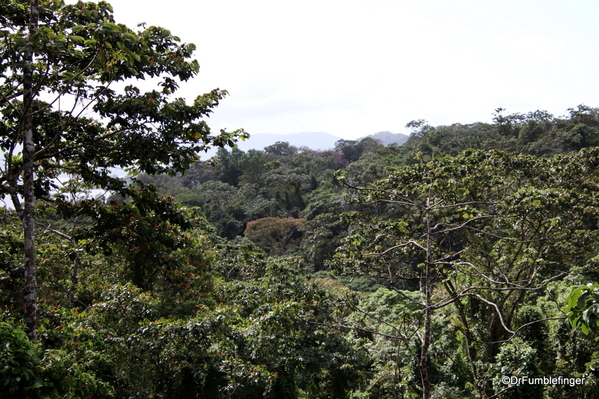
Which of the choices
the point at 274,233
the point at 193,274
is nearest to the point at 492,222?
the point at 193,274

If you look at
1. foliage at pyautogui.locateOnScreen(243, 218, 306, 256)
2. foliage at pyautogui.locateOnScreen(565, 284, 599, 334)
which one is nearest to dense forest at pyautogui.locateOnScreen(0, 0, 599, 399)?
foliage at pyautogui.locateOnScreen(565, 284, 599, 334)

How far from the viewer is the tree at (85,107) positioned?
372cm

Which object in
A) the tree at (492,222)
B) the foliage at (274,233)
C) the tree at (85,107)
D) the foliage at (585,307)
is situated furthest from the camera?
the foliage at (274,233)

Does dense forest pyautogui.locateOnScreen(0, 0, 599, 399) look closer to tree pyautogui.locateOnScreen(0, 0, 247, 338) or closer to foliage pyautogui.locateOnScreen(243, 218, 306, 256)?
tree pyautogui.locateOnScreen(0, 0, 247, 338)

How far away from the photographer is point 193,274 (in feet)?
27.9

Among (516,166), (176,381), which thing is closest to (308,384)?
(176,381)

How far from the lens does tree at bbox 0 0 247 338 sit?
3717 mm

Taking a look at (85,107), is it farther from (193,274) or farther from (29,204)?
(193,274)

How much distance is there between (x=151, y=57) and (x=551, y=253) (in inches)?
399

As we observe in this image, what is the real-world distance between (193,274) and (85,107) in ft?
16.8

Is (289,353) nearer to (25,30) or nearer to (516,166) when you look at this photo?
(25,30)

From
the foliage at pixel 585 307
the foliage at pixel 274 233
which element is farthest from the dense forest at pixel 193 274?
the foliage at pixel 274 233

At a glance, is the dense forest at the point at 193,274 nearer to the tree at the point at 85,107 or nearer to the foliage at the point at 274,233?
the tree at the point at 85,107

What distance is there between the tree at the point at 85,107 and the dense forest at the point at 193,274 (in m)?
0.02
